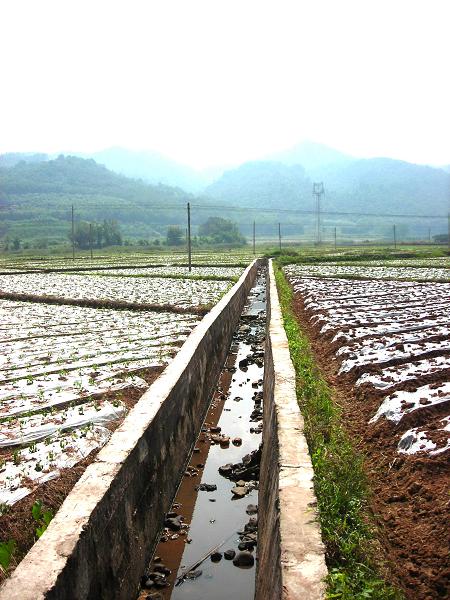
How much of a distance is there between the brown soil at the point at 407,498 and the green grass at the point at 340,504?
141mm

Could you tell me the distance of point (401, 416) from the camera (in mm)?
5504

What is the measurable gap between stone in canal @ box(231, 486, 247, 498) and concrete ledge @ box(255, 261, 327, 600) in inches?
35.2

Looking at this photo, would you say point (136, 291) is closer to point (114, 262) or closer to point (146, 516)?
point (146, 516)

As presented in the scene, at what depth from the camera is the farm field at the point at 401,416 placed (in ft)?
11.7

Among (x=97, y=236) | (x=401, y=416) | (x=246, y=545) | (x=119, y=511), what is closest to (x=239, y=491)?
(x=246, y=545)

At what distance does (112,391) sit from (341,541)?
3.95 meters

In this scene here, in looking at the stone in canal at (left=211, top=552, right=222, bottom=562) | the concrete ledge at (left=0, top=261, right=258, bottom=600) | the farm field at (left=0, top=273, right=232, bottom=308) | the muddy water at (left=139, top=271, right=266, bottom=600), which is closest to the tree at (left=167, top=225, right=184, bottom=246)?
the farm field at (left=0, top=273, right=232, bottom=308)

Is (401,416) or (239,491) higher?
(401,416)

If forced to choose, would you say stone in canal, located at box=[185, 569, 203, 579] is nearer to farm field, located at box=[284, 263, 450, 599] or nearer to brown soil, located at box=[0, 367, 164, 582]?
brown soil, located at box=[0, 367, 164, 582]

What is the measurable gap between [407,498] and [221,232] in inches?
4439

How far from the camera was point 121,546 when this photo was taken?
13.2 ft

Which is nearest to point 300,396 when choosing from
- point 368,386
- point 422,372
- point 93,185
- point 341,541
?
point 368,386

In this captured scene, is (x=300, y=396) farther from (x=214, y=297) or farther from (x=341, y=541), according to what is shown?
(x=214, y=297)

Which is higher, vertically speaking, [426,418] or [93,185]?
[93,185]
